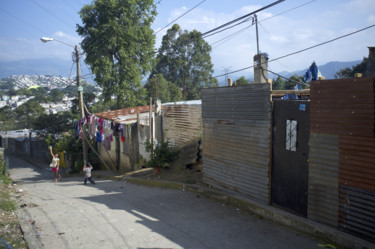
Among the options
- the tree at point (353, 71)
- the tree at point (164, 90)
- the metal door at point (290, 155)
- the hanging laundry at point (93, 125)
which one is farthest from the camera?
the tree at point (164, 90)

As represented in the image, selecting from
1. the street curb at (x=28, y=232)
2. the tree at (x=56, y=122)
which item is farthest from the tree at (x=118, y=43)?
the street curb at (x=28, y=232)

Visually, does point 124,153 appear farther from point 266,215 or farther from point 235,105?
point 266,215

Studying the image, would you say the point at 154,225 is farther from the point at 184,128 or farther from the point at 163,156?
the point at 184,128

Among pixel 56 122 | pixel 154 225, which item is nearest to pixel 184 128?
pixel 154 225

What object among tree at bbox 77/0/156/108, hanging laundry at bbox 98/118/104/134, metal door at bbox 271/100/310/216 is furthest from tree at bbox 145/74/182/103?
metal door at bbox 271/100/310/216

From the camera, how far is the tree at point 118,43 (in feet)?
88.7

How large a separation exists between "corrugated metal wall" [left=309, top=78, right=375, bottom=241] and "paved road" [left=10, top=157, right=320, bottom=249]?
0.88 m

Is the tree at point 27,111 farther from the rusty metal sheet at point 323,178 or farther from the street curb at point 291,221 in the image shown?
the rusty metal sheet at point 323,178

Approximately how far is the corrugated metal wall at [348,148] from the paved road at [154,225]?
2.88 feet

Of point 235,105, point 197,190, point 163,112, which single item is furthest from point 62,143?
point 235,105

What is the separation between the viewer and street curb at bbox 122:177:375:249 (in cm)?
516

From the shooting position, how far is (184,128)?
12.0 m

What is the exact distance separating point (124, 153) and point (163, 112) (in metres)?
5.10

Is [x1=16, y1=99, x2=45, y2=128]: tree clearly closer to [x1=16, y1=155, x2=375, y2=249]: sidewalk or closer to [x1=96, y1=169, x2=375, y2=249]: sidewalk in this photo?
[x1=16, y1=155, x2=375, y2=249]: sidewalk
